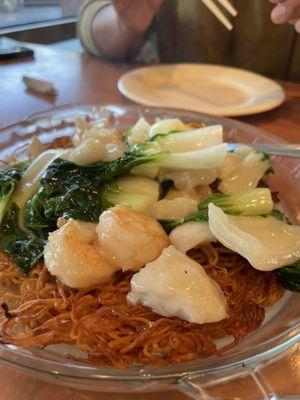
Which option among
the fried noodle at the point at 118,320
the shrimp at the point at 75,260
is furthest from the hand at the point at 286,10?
the shrimp at the point at 75,260

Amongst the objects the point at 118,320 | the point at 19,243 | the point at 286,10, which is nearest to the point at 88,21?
the point at 286,10

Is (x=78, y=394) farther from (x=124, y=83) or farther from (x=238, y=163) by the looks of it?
(x=124, y=83)

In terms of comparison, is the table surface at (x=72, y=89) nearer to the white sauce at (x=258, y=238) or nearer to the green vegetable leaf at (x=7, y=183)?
the green vegetable leaf at (x=7, y=183)

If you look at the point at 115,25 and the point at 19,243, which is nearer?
the point at 19,243

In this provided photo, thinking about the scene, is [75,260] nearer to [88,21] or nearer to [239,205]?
[239,205]

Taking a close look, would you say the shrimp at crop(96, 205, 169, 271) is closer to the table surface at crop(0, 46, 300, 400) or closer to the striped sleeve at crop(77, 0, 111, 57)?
the table surface at crop(0, 46, 300, 400)

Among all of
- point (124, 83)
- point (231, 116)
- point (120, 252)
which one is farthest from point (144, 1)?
point (120, 252)

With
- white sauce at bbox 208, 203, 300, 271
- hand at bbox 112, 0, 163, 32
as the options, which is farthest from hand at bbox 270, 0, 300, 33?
Answer: white sauce at bbox 208, 203, 300, 271
